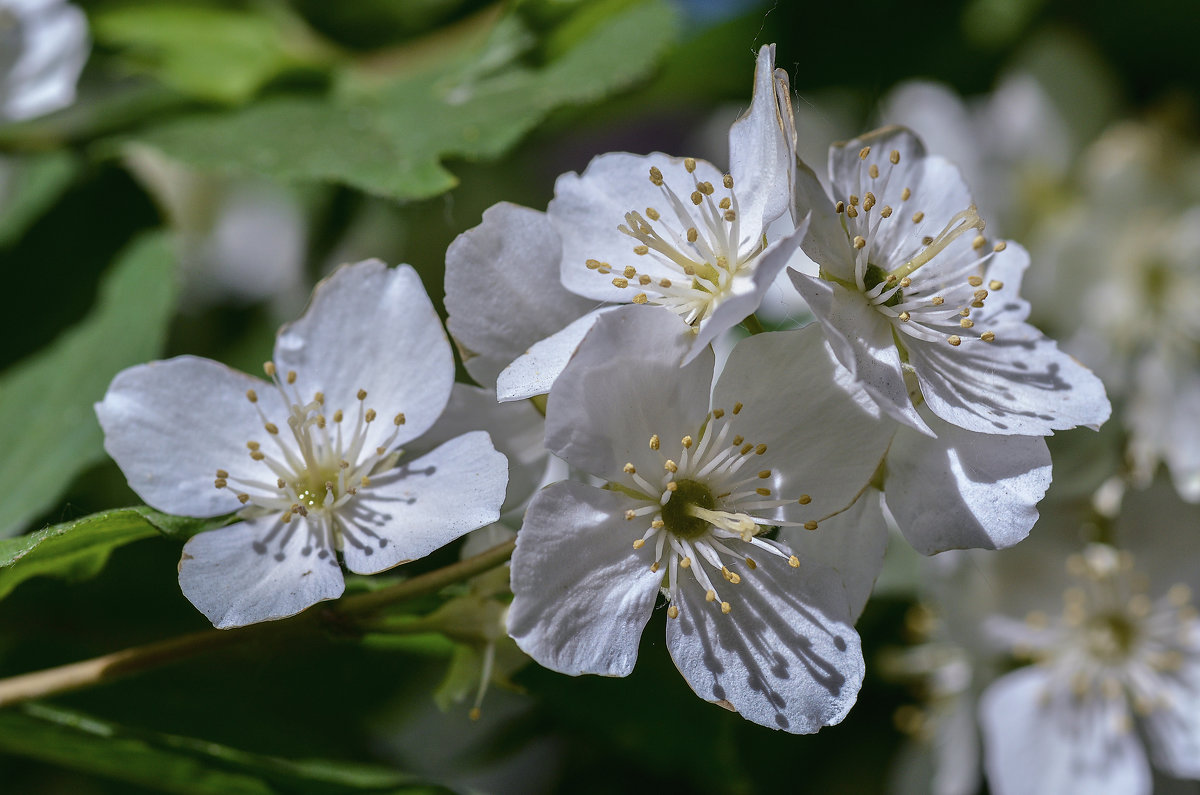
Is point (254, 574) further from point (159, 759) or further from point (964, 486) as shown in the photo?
point (964, 486)

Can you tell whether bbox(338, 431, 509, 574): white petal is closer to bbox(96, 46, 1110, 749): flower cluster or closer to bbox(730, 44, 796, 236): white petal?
bbox(96, 46, 1110, 749): flower cluster

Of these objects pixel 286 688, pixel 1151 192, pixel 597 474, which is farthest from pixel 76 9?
pixel 1151 192

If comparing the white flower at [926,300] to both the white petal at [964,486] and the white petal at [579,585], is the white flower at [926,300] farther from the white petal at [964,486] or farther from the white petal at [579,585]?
the white petal at [579,585]

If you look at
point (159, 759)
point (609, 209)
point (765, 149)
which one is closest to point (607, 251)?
point (609, 209)

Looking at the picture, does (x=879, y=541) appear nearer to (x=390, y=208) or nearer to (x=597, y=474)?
(x=597, y=474)

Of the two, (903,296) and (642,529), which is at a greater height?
(903,296)

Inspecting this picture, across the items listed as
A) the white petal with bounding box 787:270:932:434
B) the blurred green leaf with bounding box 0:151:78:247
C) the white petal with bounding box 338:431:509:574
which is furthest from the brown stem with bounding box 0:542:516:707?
the blurred green leaf with bounding box 0:151:78:247

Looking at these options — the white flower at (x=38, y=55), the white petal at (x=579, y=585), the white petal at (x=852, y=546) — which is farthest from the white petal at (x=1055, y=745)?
the white flower at (x=38, y=55)
